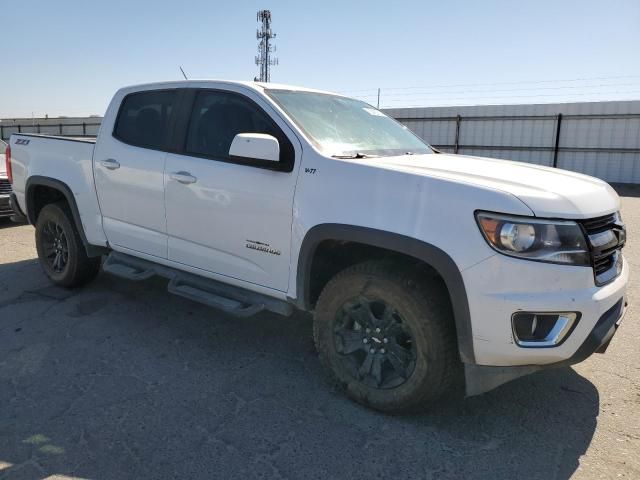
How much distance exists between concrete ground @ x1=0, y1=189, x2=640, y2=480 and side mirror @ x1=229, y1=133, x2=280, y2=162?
1.44 meters

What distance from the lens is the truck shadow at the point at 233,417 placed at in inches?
101

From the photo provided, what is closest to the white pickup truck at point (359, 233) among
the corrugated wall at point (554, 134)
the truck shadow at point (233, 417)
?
the truck shadow at point (233, 417)

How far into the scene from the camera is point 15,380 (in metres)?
3.38

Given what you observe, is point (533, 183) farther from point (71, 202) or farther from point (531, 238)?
point (71, 202)

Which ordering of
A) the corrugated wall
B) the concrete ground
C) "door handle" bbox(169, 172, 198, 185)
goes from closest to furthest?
the concrete ground < "door handle" bbox(169, 172, 198, 185) < the corrugated wall

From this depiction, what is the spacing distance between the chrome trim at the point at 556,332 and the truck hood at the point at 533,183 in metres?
0.47

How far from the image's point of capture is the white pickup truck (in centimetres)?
251

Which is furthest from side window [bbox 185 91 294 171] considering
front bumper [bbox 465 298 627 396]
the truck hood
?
front bumper [bbox 465 298 627 396]

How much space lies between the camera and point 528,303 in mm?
2455

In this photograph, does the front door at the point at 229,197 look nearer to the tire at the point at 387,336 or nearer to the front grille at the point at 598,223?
the tire at the point at 387,336

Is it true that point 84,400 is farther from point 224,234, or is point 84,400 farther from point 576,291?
point 576,291

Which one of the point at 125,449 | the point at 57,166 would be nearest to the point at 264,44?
the point at 57,166

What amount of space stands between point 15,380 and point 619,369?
3.98 metres

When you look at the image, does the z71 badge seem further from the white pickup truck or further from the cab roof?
the cab roof
